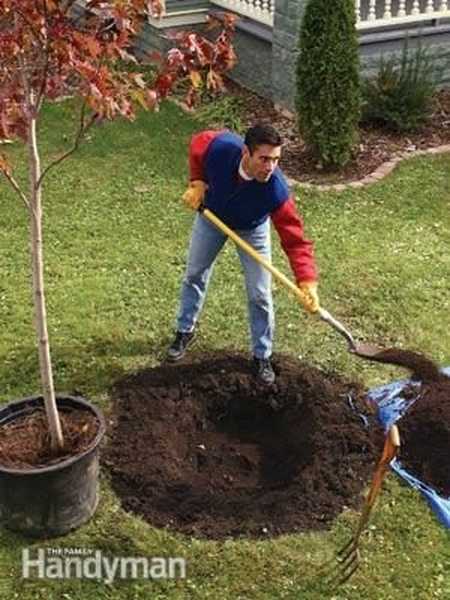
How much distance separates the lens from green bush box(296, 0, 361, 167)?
8406 mm

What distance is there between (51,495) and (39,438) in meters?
0.36

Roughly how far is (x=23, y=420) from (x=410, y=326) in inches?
108

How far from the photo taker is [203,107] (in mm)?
10141

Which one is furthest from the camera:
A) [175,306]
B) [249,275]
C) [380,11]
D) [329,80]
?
[380,11]

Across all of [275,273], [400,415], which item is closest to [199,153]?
[275,273]

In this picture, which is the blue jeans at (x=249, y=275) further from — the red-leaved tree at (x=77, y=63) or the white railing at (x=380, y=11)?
the white railing at (x=380, y=11)

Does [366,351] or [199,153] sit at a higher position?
[199,153]

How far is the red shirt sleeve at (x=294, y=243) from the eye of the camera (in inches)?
198

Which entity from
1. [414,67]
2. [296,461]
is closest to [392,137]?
[414,67]

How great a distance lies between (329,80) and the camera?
8.48 metres

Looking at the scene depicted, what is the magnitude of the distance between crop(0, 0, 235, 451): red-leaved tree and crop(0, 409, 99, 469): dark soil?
57 centimetres

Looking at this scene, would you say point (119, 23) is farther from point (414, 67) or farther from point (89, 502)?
point (414, 67)

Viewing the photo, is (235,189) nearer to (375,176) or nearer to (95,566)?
(95,566)

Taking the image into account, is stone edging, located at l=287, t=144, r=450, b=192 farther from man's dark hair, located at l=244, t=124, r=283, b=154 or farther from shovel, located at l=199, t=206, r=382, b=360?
man's dark hair, located at l=244, t=124, r=283, b=154
